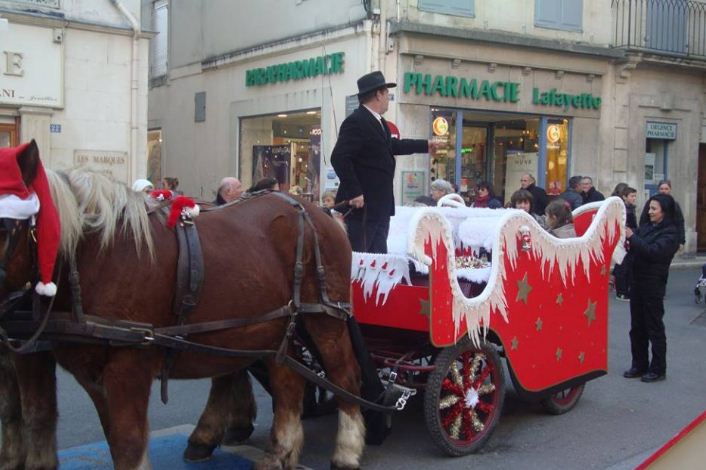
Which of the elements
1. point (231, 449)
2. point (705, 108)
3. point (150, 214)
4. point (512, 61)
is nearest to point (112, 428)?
point (150, 214)

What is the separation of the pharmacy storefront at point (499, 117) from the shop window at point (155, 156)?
805 centimetres

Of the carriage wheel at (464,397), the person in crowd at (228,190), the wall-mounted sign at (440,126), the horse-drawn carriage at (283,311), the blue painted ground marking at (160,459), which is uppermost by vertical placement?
the wall-mounted sign at (440,126)

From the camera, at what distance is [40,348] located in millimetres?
3936

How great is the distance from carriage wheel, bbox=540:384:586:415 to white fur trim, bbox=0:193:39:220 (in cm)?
421

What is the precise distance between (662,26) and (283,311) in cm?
1622

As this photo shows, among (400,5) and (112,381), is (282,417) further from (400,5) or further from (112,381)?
(400,5)

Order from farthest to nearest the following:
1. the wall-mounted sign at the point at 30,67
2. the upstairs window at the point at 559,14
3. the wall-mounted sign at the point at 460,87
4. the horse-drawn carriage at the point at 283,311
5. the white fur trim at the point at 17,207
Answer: the upstairs window at the point at 559,14, the wall-mounted sign at the point at 460,87, the wall-mounted sign at the point at 30,67, the horse-drawn carriage at the point at 283,311, the white fur trim at the point at 17,207

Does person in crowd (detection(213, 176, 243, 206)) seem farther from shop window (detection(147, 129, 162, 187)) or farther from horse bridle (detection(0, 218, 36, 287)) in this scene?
shop window (detection(147, 129, 162, 187))

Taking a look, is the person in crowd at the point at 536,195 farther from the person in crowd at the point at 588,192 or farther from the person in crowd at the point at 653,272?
the person in crowd at the point at 653,272

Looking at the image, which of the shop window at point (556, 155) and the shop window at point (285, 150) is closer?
the shop window at point (285, 150)

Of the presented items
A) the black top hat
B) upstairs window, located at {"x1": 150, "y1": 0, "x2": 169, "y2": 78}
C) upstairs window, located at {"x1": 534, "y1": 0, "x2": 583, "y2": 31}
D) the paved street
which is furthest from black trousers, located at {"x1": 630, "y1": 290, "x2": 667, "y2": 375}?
upstairs window, located at {"x1": 150, "y1": 0, "x2": 169, "y2": 78}

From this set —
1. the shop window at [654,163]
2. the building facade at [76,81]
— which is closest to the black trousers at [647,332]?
the building facade at [76,81]

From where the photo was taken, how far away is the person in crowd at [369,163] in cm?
557

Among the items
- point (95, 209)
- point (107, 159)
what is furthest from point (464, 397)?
point (107, 159)
